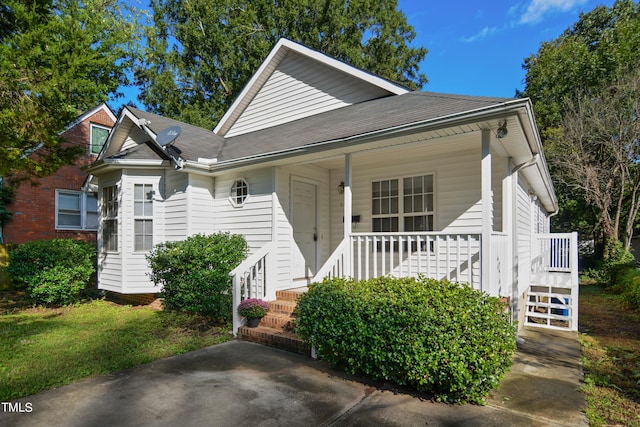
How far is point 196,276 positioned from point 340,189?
379 cm

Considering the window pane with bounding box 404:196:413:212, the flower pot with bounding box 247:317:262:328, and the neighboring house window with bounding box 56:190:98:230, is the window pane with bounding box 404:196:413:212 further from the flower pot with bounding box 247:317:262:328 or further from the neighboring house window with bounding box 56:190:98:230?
the neighboring house window with bounding box 56:190:98:230

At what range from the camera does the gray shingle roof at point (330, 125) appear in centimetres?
577

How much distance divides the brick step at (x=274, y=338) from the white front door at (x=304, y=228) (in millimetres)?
1956

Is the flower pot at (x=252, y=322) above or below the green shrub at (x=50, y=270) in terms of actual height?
below

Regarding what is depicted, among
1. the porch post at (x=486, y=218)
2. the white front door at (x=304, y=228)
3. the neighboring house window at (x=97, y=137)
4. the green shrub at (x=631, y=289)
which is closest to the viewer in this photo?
the porch post at (x=486, y=218)

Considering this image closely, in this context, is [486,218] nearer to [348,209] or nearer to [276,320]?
[348,209]

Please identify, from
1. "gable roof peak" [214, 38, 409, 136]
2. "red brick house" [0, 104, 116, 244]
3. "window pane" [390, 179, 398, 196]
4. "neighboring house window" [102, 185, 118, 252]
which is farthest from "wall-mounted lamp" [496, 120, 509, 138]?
"red brick house" [0, 104, 116, 244]

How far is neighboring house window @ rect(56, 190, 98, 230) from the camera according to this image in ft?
44.4

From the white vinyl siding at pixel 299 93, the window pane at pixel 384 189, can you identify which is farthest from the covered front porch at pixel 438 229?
the white vinyl siding at pixel 299 93

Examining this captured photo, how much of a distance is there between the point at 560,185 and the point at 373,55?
13.1 m

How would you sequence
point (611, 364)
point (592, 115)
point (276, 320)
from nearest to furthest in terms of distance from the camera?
point (611, 364) → point (276, 320) → point (592, 115)

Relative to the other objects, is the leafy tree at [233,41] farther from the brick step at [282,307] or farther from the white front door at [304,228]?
the brick step at [282,307]

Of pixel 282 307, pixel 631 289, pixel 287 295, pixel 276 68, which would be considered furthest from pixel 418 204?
pixel 631 289

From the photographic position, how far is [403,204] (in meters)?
7.34
